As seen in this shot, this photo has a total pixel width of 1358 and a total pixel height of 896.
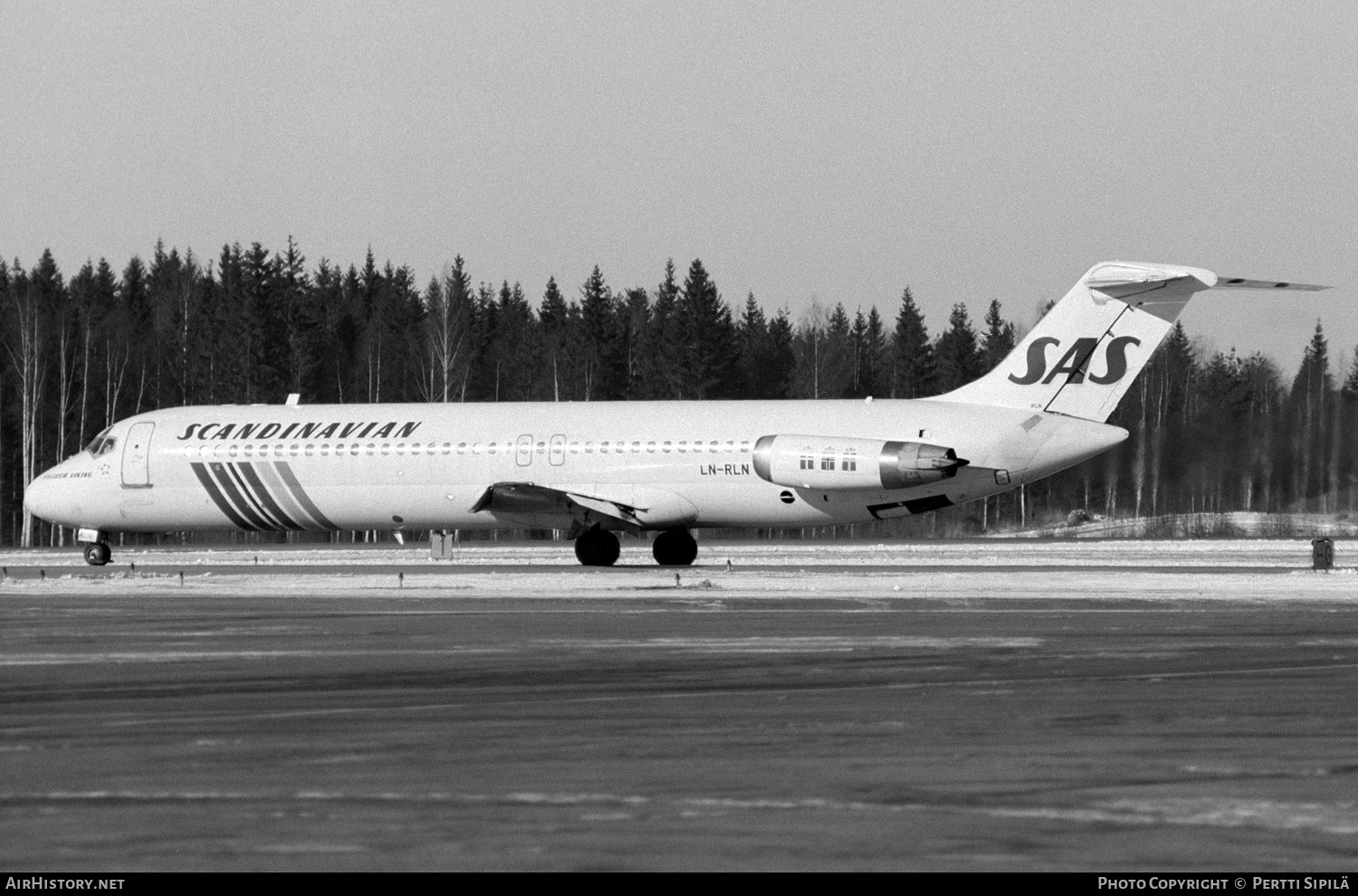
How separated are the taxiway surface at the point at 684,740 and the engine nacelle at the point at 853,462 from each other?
1088 cm

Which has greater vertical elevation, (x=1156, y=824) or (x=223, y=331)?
(x=223, y=331)

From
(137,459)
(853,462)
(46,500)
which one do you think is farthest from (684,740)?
(46,500)

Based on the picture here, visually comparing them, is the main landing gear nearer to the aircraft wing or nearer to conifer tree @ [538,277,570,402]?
the aircraft wing

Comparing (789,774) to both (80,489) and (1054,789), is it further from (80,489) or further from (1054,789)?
(80,489)

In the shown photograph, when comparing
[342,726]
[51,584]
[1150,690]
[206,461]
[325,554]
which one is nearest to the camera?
[342,726]

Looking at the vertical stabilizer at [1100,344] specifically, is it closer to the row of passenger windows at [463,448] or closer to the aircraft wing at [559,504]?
the row of passenger windows at [463,448]

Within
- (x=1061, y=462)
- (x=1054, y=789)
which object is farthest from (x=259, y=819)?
(x=1061, y=462)

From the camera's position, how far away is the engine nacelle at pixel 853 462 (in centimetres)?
3195

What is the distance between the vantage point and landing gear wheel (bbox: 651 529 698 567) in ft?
114

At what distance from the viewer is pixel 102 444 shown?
38000 mm

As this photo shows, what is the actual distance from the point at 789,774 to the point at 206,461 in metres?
29.3

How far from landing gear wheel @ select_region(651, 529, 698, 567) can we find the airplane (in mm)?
37

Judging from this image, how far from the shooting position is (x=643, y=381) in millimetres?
84125

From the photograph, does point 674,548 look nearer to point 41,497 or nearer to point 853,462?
point 853,462
